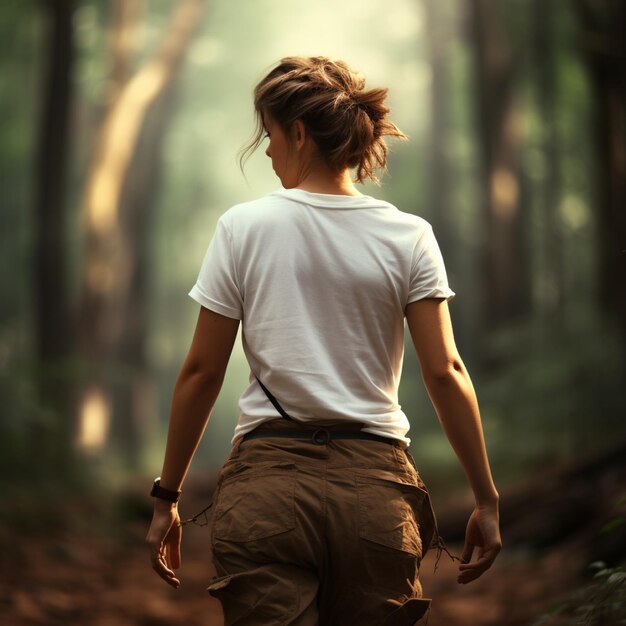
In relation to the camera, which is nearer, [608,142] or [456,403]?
[456,403]

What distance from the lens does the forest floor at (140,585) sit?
6.39m

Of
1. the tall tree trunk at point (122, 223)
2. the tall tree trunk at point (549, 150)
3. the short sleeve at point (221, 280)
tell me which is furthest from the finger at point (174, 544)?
the tall tree trunk at point (549, 150)

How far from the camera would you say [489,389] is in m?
13.4

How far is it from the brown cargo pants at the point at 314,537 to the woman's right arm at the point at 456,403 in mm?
280

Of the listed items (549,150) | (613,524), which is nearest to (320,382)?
(613,524)

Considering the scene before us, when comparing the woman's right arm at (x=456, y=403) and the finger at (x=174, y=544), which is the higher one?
the woman's right arm at (x=456, y=403)

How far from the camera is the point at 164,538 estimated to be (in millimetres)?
3088

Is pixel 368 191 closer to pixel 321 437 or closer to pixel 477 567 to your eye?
pixel 477 567

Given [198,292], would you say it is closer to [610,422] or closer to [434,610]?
[434,610]

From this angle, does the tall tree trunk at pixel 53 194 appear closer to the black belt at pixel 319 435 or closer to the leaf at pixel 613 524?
the leaf at pixel 613 524

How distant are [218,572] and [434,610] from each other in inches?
175

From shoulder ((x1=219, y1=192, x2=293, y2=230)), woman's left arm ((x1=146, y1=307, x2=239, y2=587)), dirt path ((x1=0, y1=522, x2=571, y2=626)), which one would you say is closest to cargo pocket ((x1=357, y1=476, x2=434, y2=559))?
woman's left arm ((x1=146, y1=307, x2=239, y2=587))

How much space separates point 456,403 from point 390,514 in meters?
0.43

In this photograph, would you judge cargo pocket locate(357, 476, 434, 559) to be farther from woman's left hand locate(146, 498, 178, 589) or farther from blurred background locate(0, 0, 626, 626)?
blurred background locate(0, 0, 626, 626)
